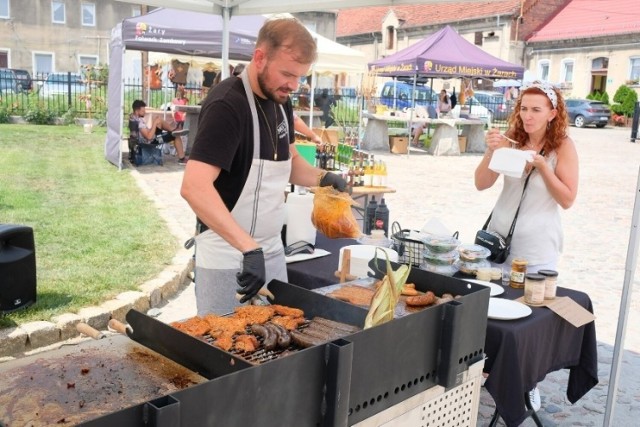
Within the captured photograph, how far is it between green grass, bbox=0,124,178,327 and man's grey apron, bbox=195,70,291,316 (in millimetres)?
2203

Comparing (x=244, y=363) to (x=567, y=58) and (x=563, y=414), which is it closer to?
(x=563, y=414)

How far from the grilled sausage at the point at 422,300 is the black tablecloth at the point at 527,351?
393 mm

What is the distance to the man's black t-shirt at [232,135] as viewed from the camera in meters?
2.41

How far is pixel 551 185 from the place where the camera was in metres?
3.31

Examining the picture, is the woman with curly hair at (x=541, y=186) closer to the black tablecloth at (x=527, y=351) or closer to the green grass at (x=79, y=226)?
the black tablecloth at (x=527, y=351)

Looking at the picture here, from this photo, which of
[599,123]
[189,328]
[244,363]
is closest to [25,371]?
[189,328]

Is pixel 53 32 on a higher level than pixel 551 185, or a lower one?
higher

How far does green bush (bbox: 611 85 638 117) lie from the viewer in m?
29.0

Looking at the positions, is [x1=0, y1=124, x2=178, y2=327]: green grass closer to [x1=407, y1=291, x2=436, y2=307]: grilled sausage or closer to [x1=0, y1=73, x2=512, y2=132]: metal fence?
[x1=407, y1=291, x2=436, y2=307]: grilled sausage

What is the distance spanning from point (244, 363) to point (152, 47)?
1028cm

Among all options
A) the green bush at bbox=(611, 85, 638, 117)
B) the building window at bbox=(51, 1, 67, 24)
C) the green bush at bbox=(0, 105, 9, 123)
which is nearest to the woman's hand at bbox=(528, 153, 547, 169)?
the green bush at bbox=(0, 105, 9, 123)

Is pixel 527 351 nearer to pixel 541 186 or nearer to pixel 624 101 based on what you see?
pixel 541 186

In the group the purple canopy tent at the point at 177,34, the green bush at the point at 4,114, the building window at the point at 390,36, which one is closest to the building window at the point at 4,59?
the green bush at the point at 4,114

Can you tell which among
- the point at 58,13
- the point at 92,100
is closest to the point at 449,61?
the point at 92,100
